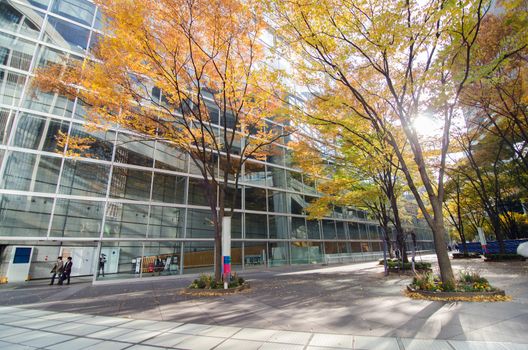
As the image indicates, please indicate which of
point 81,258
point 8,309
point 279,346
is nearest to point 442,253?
point 279,346

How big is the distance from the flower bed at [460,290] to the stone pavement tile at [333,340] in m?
4.03

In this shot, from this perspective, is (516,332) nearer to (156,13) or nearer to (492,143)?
(156,13)

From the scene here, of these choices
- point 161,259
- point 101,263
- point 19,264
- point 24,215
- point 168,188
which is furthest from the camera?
point 168,188

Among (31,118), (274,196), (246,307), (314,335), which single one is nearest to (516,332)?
(314,335)

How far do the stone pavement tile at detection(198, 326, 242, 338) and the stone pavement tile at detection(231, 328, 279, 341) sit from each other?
0.13 metres

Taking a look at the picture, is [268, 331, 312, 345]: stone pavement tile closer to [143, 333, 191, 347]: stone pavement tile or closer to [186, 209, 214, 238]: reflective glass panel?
[143, 333, 191, 347]: stone pavement tile

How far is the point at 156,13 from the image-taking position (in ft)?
25.8

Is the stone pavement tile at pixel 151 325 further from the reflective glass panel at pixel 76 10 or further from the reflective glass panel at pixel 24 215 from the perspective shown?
the reflective glass panel at pixel 76 10

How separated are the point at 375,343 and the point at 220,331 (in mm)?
2493

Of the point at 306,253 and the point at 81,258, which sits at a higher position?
the point at 81,258

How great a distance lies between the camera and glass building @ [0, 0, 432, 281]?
1277 centimetres

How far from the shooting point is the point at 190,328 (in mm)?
4578

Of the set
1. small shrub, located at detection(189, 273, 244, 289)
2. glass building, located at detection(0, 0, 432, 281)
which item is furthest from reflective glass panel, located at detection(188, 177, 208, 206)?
small shrub, located at detection(189, 273, 244, 289)

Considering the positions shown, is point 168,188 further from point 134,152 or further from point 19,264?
point 19,264
